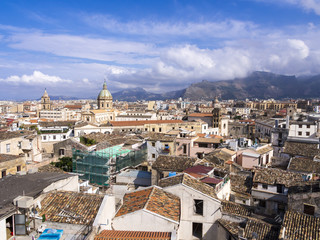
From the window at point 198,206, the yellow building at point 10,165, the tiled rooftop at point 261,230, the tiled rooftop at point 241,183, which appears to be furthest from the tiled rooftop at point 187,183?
the yellow building at point 10,165

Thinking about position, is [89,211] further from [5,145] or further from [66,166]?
[5,145]

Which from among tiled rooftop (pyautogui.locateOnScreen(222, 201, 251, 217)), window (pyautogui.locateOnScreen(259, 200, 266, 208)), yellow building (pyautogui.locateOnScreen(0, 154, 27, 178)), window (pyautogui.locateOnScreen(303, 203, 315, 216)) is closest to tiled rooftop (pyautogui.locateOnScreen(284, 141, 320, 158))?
window (pyautogui.locateOnScreen(259, 200, 266, 208))

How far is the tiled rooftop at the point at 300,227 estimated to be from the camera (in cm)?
1054

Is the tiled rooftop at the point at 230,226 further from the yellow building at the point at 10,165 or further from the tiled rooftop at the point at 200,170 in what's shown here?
the yellow building at the point at 10,165

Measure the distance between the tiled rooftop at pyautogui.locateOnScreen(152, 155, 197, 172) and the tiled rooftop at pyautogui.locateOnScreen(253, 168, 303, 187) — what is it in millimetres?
4939

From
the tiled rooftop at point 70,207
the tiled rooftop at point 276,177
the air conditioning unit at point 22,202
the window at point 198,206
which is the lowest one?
the tiled rooftop at point 276,177

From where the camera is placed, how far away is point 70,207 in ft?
33.8

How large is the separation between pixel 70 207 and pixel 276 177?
577 inches

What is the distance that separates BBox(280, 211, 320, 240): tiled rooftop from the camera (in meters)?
10.5

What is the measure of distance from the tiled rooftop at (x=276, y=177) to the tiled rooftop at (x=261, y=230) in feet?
22.8

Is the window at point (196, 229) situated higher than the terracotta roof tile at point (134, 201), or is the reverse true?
the terracotta roof tile at point (134, 201)

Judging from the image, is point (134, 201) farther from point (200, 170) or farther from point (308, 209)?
point (308, 209)

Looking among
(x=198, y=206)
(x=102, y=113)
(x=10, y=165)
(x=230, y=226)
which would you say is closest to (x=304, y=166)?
(x=230, y=226)

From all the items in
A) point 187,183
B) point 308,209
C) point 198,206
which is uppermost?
point 187,183
